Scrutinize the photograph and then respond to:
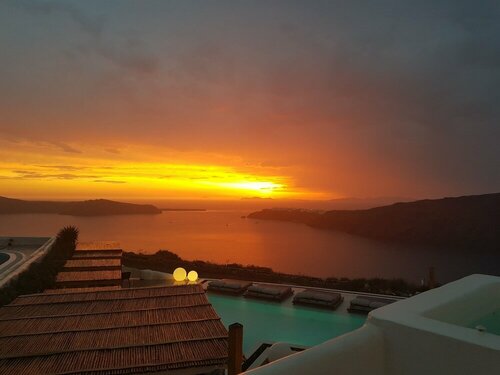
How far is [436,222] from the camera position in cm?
4609

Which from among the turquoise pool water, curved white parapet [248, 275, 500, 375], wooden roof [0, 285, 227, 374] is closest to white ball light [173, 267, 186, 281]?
the turquoise pool water

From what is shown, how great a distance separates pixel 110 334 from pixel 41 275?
12.4 ft

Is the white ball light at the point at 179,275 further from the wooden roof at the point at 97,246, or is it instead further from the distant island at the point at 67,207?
the distant island at the point at 67,207

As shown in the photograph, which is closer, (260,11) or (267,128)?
(260,11)

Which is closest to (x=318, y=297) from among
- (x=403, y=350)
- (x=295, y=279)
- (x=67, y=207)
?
(x=295, y=279)

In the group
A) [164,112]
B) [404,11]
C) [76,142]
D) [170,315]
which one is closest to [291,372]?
[170,315]

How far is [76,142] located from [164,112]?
223 inches

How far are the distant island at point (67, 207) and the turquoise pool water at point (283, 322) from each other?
49004 millimetres

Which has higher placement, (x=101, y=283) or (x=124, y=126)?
(x=124, y=126)

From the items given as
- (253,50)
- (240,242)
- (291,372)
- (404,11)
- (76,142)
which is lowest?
(240,242)

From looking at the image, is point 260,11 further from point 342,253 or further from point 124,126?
point 342,253

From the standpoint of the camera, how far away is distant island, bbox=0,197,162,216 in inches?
1877

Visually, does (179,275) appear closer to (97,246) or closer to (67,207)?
(97,246)

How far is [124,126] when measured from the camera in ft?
47.6
